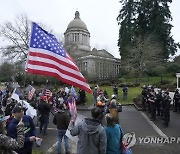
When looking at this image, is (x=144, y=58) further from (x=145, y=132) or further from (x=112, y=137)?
(x=112, y=137)

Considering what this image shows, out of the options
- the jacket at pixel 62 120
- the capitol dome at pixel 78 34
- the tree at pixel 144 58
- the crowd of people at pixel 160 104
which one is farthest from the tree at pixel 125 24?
the jacket at pixel 62 120

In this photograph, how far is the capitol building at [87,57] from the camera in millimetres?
54959

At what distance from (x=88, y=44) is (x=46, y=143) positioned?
308ft

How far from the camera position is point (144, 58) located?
47.7 meters

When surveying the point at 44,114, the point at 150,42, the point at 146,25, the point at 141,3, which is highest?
the point at 141,3

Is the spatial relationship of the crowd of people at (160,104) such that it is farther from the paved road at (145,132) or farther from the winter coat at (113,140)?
the winter coat at (113,140)

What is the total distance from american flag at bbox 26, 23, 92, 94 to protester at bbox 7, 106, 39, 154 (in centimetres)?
141

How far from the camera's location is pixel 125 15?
5841cm

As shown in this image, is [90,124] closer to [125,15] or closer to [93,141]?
[93,141]

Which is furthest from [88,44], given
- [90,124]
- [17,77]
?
[90,124]

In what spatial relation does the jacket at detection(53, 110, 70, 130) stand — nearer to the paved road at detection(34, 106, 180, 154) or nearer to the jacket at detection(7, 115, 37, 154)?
the paved road at detection(34, 106, 180, 154)

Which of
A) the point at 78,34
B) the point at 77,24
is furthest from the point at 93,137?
the point at 77,24

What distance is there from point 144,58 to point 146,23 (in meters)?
12.1

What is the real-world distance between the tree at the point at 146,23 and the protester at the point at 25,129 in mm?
48176
